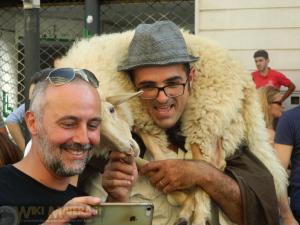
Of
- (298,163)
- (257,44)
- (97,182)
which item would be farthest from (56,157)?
(257,44)

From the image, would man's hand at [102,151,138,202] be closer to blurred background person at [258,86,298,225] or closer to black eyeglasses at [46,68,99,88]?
black eyeglasses at [46,68,99,88]

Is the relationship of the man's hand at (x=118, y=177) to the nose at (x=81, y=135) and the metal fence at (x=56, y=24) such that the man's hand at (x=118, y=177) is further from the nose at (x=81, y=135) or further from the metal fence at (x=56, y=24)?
the metal fence at (x=56, y=24)

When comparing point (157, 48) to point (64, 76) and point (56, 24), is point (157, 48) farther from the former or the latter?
point (56, 24)

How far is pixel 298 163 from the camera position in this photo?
4125mm

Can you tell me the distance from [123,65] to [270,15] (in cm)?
523

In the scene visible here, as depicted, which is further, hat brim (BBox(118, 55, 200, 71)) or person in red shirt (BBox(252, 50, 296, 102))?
person in red shirt (BBox(252, 50, 296, 102))

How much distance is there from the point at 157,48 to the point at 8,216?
116 centimetres

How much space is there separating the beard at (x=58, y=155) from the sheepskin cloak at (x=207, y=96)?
0.71 m

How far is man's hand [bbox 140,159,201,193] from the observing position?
2.52 m

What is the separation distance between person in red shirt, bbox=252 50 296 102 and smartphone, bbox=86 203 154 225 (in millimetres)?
5375

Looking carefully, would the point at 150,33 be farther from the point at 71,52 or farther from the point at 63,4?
the point at 63,4

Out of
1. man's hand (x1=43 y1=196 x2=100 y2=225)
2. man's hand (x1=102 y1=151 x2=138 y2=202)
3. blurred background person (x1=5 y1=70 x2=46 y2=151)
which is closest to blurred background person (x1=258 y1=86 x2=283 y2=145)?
blurred background person (x1=5 y1=70 x2=46 y2=151)

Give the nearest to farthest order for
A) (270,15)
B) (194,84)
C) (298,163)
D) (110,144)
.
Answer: (110,144) → (194,84) → (298,163) → (270,15)

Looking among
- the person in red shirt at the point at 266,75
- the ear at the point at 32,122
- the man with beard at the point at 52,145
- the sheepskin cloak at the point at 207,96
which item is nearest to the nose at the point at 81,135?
the man with beard at the point at 52,145
